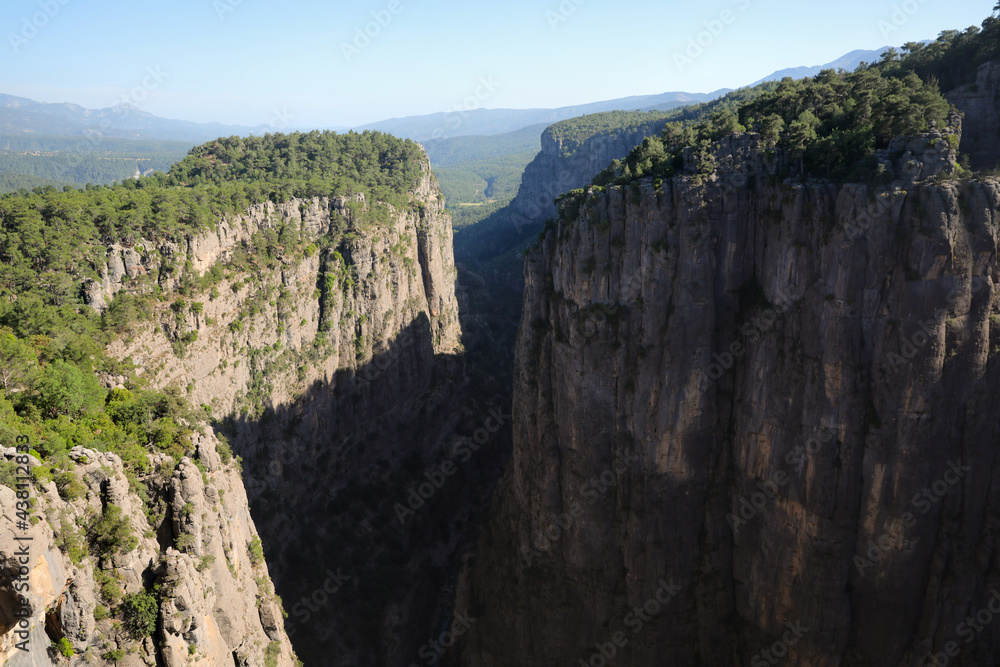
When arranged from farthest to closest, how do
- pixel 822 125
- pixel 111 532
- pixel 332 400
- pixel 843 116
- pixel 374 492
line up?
pixel 332 400
pixel 374 492
pixel 822 125
pixel 843 116
pixel 111 532

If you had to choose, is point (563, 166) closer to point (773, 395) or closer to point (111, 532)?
point (773, 395)

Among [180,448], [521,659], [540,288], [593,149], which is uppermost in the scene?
[593,149]

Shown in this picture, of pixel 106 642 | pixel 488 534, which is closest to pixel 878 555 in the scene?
pixel 488 534

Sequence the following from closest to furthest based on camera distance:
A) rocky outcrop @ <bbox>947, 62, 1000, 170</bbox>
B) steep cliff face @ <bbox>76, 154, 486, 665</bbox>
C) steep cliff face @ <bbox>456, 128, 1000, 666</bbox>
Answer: steep cliff face @ <bbox>456, 128, 1000, 666</bbox>
rocky outcrop @ <bbox>947, 62, 1000, 170</bbox>
steep cliff face @ <bbox>76, 154, 486, 665</bbox>

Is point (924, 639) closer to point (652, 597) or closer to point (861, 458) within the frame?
point (861, 458)

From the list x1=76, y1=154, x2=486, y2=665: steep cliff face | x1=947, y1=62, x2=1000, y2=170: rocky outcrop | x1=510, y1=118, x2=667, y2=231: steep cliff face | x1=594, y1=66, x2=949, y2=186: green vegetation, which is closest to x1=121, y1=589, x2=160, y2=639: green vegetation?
x1=76, y1=154, x2=486, y2=665: steep cliff face

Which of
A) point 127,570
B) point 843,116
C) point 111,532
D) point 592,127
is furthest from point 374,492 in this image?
point 592,127

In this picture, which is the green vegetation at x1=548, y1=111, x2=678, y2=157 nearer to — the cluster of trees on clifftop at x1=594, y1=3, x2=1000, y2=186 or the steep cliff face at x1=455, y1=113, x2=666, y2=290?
the steep cliff face at x1=455, y1=113, x2=666, y2=290
